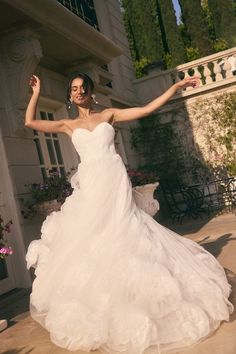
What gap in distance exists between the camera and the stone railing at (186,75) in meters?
11.9

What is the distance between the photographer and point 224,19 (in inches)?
701

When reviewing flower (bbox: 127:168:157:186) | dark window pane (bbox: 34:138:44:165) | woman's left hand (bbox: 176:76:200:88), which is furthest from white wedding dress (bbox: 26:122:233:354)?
flower (bbox: 127:168:157:186)

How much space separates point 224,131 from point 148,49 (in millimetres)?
7249

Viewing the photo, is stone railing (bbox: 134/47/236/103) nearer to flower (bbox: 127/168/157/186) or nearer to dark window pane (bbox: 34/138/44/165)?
flower (bbox: 127/168/157/186)

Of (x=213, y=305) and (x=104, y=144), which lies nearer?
(x=213, y=305)

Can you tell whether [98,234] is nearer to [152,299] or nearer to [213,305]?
[152,299]

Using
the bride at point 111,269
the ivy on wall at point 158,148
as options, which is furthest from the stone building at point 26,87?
the ivy on wall at point 158,148

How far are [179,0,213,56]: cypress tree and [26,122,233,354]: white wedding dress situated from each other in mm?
15447

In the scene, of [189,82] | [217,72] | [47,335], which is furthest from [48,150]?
[217,72]

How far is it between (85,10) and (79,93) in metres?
7.77

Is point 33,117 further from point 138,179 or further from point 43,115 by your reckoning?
point 138,179

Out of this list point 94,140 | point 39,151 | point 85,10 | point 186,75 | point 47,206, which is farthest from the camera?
point 186,75

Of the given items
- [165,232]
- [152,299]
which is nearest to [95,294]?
[152,299]

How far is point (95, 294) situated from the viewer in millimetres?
2670
